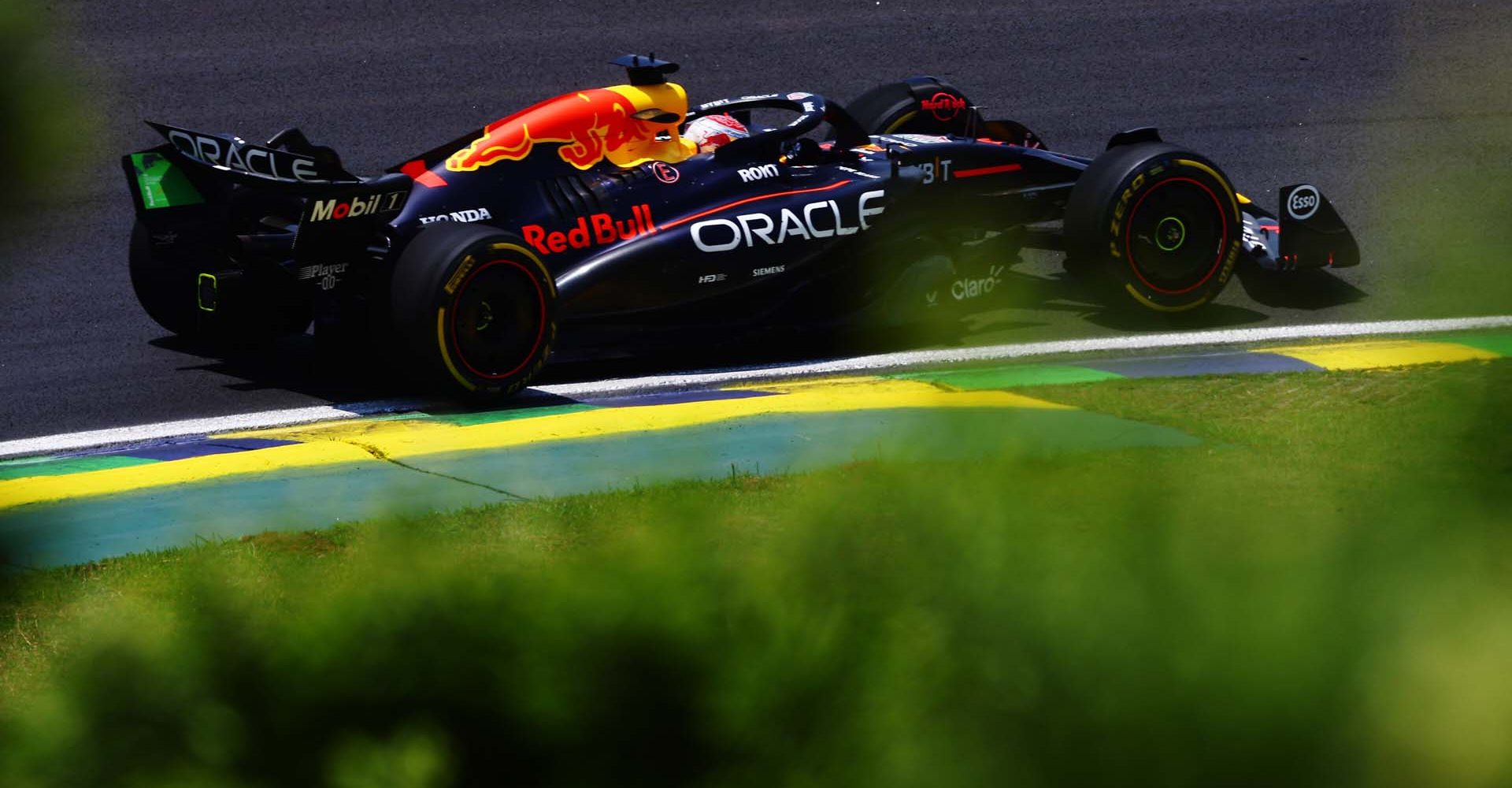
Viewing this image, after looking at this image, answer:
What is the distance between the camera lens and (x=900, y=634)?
78cm

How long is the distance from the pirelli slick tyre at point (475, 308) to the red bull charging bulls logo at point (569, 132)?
2.13 ft

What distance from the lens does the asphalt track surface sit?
8047 millimetres

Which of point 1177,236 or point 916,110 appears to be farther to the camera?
point 916,110

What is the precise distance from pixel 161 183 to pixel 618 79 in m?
6.91

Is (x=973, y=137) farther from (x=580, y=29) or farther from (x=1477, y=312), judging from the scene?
(x=1477, y=312)

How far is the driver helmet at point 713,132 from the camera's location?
330 inches

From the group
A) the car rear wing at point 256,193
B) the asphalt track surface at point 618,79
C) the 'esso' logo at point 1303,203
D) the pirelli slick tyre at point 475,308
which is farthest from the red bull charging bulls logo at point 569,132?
the 'esso' logo at point 1303,203

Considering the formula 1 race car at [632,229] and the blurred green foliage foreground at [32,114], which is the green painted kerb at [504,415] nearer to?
the formula 1 race car at [632,229]

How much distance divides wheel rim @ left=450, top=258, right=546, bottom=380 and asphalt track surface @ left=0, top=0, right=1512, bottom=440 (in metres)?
0.66

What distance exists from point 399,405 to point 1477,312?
6791mm

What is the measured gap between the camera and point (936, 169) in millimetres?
8398

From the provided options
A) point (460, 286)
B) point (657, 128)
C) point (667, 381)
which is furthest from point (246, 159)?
point (667, 381)

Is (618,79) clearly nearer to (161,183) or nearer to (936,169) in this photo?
(936,169)

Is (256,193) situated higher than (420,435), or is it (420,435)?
(256,193)
